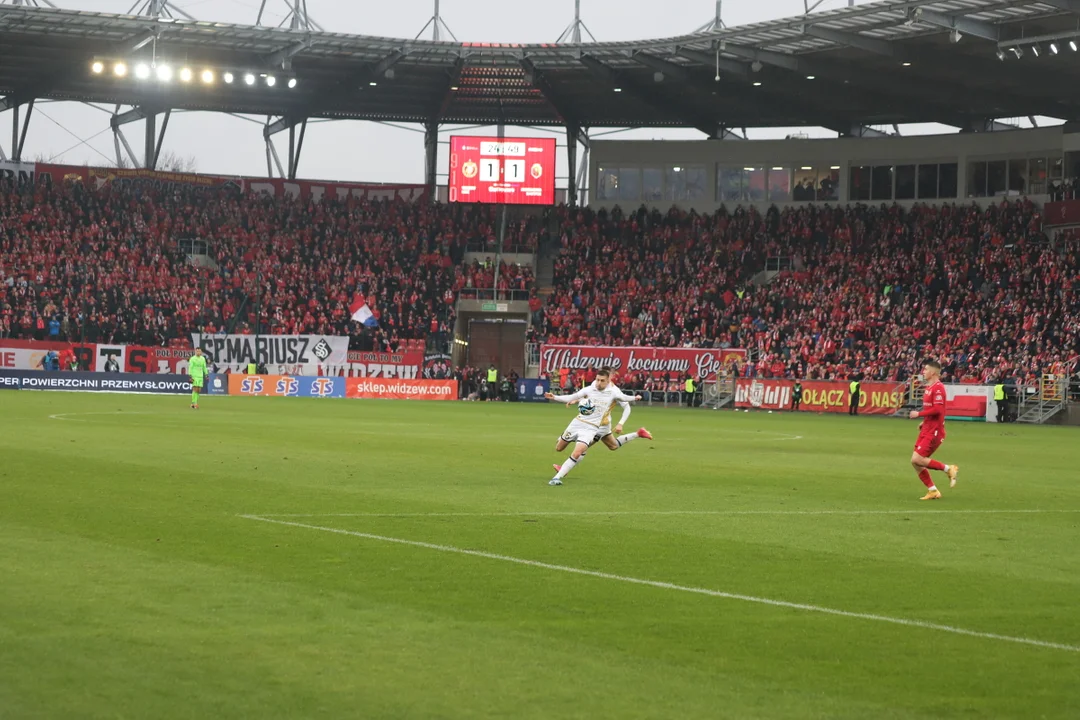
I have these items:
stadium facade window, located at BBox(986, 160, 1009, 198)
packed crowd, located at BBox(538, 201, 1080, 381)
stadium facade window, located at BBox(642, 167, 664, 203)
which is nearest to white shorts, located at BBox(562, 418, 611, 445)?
packed crowd, located at BBox(538, 201, 1080, 381)

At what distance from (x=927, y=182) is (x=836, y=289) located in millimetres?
11053

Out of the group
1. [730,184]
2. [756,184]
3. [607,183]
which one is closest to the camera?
[756,184]

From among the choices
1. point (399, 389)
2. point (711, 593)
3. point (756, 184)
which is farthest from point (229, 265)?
point (711, 593)

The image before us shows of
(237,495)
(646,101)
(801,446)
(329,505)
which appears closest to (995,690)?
(329,505)

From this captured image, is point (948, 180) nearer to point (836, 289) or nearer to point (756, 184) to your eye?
point (756, 184)

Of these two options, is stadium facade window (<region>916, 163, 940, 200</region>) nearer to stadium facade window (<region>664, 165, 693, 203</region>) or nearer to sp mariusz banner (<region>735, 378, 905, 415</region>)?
stadium facade window (<region>664, 165, 693, 203</region>)

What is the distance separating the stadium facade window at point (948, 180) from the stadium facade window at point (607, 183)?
58.2 feet

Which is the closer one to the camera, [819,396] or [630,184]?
[819,396]

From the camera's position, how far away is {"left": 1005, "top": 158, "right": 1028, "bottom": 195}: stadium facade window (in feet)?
217

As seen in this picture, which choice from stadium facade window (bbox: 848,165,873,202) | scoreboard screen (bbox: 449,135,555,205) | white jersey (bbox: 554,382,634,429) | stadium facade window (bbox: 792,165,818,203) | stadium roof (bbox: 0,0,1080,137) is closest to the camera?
white jersey (bbox: 554,382,634,429)

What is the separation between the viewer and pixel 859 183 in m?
71.4

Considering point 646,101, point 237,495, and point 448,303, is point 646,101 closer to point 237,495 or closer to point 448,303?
point 448,303

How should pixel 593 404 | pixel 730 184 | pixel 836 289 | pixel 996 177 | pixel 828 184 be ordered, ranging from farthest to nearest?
1. pixel 730 184
2. pixel 828 184
3. pixel 996 177
4. pixel 836 289
5. pixel 593 404

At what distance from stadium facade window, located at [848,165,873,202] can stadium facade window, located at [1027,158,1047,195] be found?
849 cm
